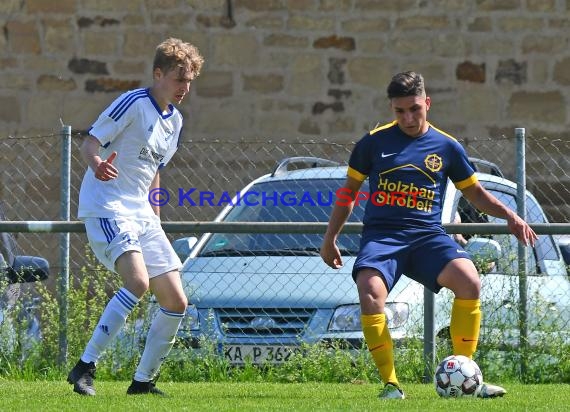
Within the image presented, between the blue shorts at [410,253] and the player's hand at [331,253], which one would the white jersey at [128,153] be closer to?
the player's hand at [331,253]

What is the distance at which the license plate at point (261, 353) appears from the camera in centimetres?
852

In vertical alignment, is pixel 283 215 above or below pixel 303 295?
above

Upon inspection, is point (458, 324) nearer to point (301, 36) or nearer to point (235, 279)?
point (235, 279)

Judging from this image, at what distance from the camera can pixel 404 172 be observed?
7.20 m

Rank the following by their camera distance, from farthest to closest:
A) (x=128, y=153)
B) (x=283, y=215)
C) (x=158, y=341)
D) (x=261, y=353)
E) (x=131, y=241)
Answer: (x=283, y=215) → (x=261, y=353) → (x=158, y=341) → (x=128, y=153) → (x=131, y=241)

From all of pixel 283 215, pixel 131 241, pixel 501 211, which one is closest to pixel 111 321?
pixel 131 241

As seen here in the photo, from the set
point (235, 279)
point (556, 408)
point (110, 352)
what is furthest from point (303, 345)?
point (556, 408)

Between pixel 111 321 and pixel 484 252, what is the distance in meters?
2.79

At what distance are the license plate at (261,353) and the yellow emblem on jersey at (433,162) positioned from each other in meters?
1.84

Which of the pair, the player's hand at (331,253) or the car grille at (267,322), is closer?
the player's hand at (331,253)

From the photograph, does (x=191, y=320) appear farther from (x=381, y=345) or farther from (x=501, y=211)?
(x=501, y=211)

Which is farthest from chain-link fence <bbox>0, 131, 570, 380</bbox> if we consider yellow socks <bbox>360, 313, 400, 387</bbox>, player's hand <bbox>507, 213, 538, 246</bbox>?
yellow socks <bbox>360, 313, 400, 387</bbox>

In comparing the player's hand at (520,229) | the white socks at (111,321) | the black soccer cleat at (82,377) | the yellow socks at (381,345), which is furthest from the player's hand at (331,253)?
the black soccer cleat at (82,377)

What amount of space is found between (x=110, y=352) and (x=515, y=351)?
8.90 feet
